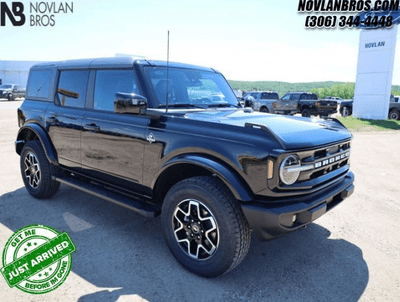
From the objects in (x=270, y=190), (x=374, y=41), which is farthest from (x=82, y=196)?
(x=374, y=41)

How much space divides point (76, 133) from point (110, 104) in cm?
71

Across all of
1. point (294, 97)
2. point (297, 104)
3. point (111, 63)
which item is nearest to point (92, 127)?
point (111, 63)

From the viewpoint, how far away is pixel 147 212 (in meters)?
3.39

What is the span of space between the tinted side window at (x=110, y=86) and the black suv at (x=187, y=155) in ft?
0.04

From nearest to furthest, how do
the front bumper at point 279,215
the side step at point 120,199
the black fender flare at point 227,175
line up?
1. the front bumper at point 279,215
2. the black fender flare at point 227,175
3. the side step at point 120,199

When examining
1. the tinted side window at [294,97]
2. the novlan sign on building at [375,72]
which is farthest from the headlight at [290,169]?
the novlan sign on building at [375,72]

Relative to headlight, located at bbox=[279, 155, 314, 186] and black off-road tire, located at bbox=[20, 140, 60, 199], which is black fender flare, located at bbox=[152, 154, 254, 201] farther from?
black off-road tire, located at bbox=[20, 140, 60, 199]

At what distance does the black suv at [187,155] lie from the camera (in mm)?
2742

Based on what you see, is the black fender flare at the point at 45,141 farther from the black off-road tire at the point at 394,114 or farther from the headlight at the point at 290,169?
the black off-road tire at the point at 394,114

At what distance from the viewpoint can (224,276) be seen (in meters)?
3.10

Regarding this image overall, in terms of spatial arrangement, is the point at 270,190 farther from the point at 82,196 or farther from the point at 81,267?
the point at 82,196

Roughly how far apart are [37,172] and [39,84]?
1369 mm

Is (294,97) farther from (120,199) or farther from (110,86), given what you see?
(120,199)

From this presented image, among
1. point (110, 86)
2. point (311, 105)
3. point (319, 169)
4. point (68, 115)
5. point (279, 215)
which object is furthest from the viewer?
point (311, 105)
